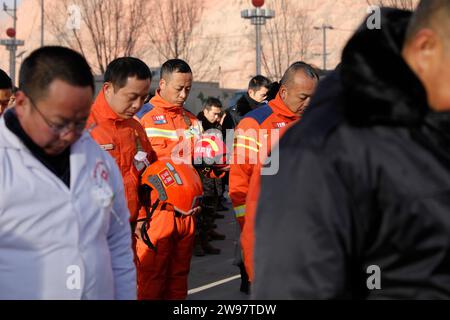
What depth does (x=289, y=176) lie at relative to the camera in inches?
71.0

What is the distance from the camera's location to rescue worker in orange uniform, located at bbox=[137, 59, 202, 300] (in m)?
5.64

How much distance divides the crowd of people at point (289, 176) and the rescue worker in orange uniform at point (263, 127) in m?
0.01

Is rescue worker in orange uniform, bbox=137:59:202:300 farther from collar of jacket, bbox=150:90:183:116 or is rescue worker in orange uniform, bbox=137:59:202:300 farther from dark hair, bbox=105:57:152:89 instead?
dark hair, bbox=105:57:152:89

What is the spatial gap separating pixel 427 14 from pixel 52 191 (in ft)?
4.83

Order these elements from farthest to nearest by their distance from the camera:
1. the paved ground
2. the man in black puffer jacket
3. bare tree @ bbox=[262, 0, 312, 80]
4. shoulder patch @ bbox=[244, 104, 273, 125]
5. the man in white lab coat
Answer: bare tree @ bbox=[262, 0, 312, 80] < the paved ground < shoulder patch @ bbox=[244, 104, 273, 125] < the man in white lab coat < the man in black puffer jacket

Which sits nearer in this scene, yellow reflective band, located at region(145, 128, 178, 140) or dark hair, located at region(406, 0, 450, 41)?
dark hair, located at region(406, 0, 450, 41)

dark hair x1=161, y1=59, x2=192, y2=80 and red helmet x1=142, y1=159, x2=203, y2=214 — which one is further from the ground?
dark hair x1=161, y1=59, x2=192, y2=80

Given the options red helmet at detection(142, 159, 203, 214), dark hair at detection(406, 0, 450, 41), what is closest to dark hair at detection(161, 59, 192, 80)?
red helmet at detection(142, 159, 203, 214)

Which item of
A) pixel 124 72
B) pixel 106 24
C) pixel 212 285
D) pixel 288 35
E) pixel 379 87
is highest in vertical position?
pixel 288 35

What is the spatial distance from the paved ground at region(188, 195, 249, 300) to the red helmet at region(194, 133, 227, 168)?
50.0 inches

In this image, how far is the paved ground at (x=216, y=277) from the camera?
23.6ft

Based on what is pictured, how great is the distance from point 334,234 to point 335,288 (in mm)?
130

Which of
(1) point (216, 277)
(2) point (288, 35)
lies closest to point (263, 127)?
(1) point (216, 277)

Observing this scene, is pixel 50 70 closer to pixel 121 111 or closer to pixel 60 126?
pixel 60 126
